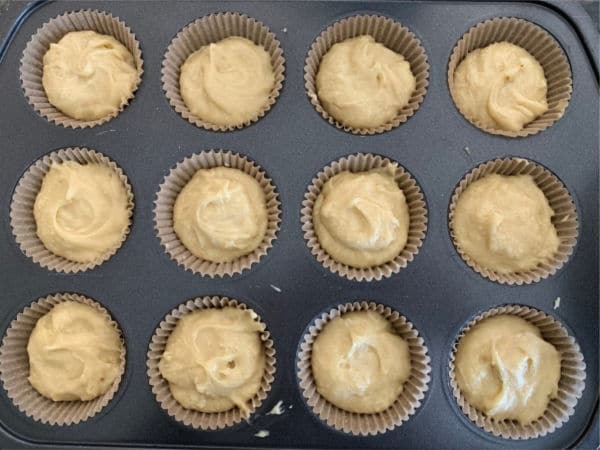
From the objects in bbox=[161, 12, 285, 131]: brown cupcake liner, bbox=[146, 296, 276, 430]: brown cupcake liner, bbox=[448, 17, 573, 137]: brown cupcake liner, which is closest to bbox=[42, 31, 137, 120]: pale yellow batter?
bbox=[161, 12, 285, 131]: brown cupcake liner

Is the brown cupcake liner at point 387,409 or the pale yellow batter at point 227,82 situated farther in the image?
the pale yellow batter at point 227,82

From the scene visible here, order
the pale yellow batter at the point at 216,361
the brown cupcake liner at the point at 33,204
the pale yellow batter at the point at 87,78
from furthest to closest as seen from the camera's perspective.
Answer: the pale yellow batter at the point at 87,78 < the brown cupcake liner at the point at 33,204 < the pale yellow batter at the point at 216,361

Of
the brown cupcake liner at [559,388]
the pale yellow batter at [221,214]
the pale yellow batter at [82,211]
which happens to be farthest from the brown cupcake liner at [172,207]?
the brown cupcake liner at [559,388]

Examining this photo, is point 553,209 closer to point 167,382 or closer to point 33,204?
point 167,382

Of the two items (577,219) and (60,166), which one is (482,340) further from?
(60,166)

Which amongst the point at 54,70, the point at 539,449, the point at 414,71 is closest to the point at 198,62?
the point at 54,70

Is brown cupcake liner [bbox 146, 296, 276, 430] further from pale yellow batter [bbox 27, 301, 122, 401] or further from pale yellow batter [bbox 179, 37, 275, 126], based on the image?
pale yellow batter [bbox 179, 37, 275, 126]

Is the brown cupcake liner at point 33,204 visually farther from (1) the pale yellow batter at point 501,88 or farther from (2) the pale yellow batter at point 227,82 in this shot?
→ (1) the pale yellow batter at point 501,88
